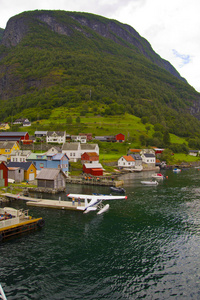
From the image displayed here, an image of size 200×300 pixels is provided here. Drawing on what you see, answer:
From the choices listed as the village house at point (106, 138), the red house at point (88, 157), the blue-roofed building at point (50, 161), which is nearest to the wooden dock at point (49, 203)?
the blue-roofed building at point (50, 161)

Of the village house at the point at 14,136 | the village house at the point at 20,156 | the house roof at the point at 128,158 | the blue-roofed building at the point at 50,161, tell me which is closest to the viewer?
the blue-roofed building at the point at 50,161

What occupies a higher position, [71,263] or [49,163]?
[49,163]

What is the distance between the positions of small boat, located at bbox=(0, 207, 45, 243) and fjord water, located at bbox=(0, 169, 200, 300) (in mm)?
1484

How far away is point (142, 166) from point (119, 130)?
54371 millimetres

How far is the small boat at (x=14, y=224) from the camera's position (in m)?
36.0

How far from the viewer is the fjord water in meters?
24.0

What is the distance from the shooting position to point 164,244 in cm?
3469

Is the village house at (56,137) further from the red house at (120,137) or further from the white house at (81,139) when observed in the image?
the red house at (120,137)

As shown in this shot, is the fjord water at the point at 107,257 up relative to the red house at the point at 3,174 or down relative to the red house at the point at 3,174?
down

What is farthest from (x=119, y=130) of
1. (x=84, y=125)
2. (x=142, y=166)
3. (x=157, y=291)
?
(x=157, y=291)

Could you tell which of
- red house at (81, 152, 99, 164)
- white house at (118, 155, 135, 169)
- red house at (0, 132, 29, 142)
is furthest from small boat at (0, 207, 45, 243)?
red house at (0, 132, 29, 142)

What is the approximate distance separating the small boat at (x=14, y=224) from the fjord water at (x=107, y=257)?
1484 millimetres

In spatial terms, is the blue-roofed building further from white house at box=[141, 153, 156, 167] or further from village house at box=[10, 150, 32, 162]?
white house at box=[141, 153, 156, 167]

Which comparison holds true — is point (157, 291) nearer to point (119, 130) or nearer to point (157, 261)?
point (157, 261)
